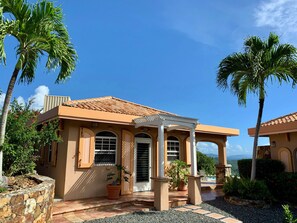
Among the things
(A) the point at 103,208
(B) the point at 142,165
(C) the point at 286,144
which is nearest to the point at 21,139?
(A) the point at 103,208

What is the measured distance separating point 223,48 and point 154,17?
345cm

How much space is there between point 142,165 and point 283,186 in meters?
6.46

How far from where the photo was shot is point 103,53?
1251 centimetres

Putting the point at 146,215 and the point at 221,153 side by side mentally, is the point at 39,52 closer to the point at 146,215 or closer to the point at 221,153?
the point at 146,215

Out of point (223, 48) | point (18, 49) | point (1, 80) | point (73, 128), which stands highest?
point (223, 48)

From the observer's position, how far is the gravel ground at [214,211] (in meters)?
6.93

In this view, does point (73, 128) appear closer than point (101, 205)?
No

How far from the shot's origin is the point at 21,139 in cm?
709

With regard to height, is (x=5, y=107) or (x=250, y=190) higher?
(x=5, y=107)

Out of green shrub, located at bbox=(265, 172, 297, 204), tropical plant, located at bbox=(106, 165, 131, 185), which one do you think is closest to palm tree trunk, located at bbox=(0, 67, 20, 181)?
tropical plant, located at bbox=(106, 165, 131, 185)

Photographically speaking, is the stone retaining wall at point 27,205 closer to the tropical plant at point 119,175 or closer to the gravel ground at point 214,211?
the gravel ground at point 214,211

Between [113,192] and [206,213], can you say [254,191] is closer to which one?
[206,213]

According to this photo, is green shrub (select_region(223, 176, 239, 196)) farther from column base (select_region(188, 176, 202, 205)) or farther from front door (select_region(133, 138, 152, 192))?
front door (select_region(133, 138, 152, 192))

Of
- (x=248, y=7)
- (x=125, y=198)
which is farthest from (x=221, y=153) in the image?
(x=248, y=7)
